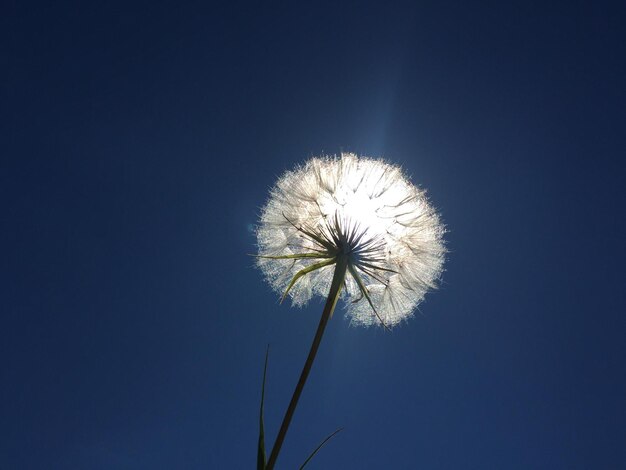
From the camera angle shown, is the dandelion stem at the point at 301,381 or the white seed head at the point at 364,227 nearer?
the dandelion stem at the point at 301,381

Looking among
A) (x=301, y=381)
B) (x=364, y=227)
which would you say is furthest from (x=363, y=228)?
(x=301, y=381)

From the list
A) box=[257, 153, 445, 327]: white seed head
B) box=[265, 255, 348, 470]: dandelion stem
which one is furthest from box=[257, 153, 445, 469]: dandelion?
box=[265, 255, 348, 470]: dandelion stem

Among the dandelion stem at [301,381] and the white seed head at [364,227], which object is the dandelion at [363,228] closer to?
the white seed head at [364,227]

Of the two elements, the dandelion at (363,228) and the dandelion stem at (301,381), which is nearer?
the dandelion stem at (301,381)

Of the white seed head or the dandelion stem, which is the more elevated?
the white seed head

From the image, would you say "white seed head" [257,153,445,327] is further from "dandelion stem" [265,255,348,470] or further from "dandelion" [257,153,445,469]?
"dandelion stem" [265,255,348,470]

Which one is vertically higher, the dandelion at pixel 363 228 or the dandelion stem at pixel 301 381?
the dandelion at pixel 363 228

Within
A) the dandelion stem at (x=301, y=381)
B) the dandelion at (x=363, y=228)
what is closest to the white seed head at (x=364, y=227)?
the dandelion at (x=363, y=228)

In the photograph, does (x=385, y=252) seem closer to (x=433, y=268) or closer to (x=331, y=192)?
(x=433, y=268)

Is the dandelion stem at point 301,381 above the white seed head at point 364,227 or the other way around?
the other way around
